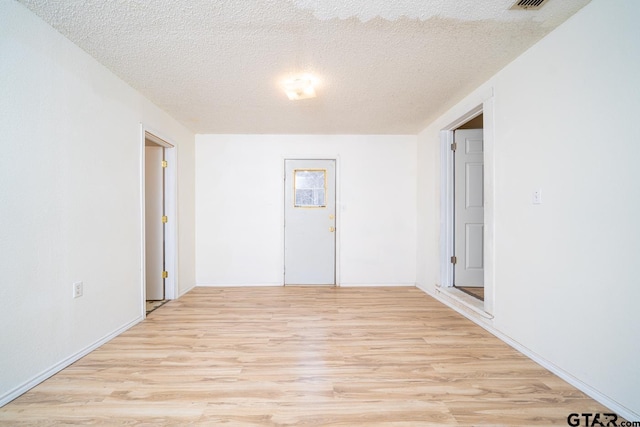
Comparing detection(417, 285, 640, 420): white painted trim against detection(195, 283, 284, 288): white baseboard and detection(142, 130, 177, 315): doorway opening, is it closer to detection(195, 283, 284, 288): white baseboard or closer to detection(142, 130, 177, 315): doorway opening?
detection(195, 283, 284, 288): white baseboard

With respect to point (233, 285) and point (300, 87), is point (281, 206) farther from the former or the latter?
point (300, 87)

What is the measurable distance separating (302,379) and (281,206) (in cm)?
257

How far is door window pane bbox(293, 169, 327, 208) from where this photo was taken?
3.92 meters

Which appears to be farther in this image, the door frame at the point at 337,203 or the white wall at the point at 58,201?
the door frame at the point at 337,203

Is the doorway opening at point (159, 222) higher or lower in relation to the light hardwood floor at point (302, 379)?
higher

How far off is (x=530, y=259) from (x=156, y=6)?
3.00m

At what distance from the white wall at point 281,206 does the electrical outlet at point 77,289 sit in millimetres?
1960

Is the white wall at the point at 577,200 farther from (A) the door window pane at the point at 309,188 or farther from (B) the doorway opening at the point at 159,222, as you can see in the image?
(B) the doorway opening at the point at 159,222

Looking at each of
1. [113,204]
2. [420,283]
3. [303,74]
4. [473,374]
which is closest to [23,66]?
[113,204]

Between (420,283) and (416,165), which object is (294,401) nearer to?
(420,283)

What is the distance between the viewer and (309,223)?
392cm

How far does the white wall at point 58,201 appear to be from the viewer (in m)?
1.45

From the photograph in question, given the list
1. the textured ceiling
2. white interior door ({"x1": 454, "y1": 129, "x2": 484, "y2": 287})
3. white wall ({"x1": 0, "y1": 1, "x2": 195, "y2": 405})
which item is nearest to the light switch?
the textured ceiling

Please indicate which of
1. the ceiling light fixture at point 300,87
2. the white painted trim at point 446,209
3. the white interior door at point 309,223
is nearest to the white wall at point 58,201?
the ceiling light fixture at point 300,87
